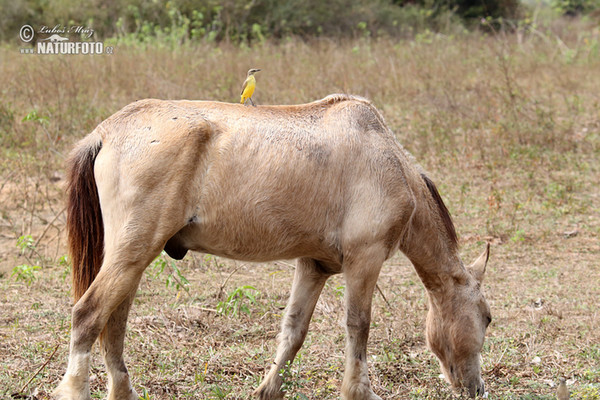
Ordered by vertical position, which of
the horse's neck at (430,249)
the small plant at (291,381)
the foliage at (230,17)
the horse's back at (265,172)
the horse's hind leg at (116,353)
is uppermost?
the horse's back at (265,172)

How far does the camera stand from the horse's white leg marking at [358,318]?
13.1 ft

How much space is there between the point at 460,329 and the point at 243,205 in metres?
1.67

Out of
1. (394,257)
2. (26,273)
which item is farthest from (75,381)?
(394,257)

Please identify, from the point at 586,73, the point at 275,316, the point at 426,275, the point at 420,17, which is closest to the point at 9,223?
the point at 275,316

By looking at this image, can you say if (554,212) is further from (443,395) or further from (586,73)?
(586,73)

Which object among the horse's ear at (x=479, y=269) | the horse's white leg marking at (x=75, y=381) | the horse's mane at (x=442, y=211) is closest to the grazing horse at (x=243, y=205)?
the horse's white leg marking at (x=75, y=381)

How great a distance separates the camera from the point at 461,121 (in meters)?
10.9

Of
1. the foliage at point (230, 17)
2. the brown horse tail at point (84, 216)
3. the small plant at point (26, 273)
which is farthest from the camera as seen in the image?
the foliage at point (230, 17)

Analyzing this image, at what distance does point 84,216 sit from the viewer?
389 centimetres

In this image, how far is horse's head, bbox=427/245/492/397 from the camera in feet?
14.4

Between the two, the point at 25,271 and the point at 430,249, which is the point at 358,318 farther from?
the point at 25,271

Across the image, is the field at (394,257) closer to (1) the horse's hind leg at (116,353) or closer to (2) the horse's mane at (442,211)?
(1) the horse's hind leg at (116,353)

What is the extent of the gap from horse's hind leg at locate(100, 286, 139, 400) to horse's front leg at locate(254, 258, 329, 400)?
2.71ft

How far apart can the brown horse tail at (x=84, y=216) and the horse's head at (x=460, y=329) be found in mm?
2136
